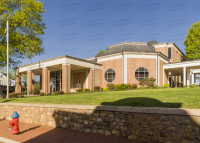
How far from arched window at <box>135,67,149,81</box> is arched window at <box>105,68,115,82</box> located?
162 inches

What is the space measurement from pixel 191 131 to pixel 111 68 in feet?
72.5

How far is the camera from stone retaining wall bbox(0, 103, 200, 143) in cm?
485

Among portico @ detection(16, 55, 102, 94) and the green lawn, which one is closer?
the green lawn

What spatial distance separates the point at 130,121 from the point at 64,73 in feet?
57.2

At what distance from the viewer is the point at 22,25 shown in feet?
70.9

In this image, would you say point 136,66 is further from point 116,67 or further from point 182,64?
point 182,64

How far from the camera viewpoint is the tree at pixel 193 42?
31.3 m

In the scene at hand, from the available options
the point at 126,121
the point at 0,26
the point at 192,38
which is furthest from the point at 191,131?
the point at 192,38

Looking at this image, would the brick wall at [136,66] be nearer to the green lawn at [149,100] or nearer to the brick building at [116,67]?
the brick building at [116,67]

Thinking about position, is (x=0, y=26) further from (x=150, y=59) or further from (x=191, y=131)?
(x=191, y=131)

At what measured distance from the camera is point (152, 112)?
5.48 metres

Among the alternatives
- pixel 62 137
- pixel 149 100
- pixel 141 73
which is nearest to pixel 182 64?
pixel 141 73

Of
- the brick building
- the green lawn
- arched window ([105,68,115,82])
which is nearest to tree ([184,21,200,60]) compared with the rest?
the brick building

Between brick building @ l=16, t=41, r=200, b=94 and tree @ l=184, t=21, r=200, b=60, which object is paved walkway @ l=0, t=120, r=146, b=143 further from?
tree @ l=184, t=21, r=200, b=60
